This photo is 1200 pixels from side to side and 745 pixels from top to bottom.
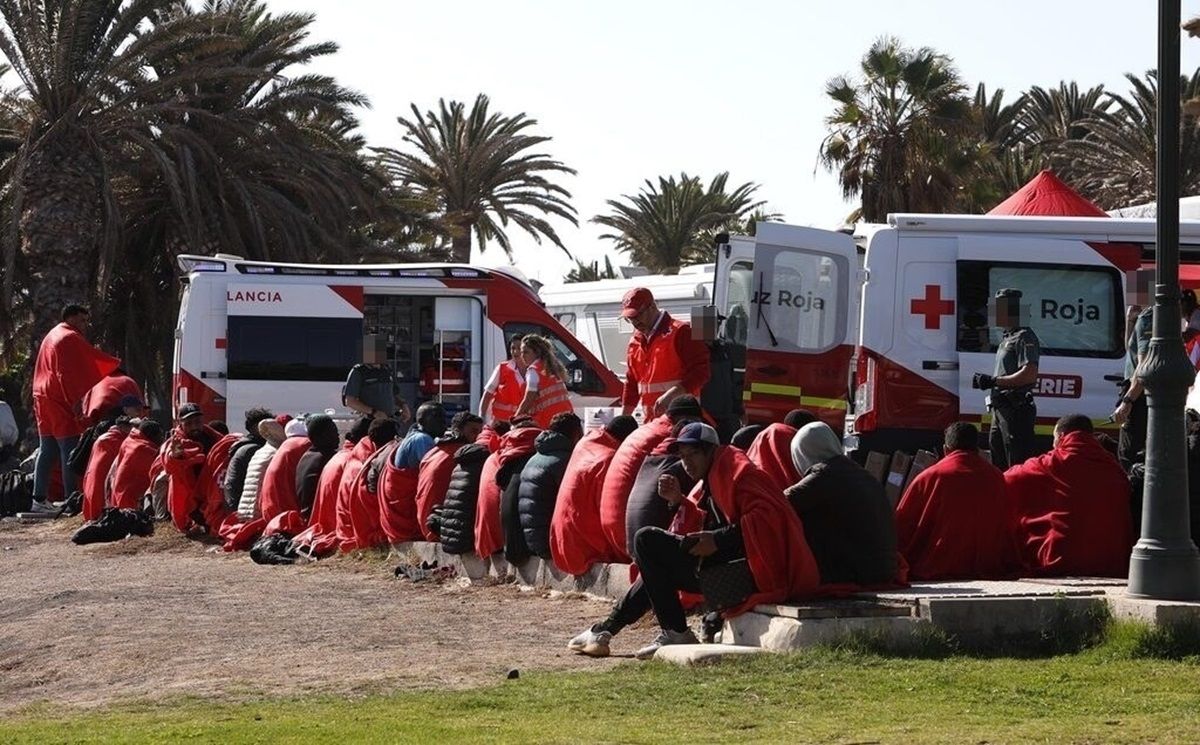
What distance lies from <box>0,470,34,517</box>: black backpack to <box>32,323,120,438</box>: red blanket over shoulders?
0.83m

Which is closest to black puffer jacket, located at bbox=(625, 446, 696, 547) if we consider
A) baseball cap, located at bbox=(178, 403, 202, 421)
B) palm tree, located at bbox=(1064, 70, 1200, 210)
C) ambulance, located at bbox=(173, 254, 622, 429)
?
baseball cap, located at bbox=(178, 403, 202, 421)

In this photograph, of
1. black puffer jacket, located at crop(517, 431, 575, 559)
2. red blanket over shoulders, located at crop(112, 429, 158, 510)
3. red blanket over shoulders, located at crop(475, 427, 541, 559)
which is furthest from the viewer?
red blanket over shoulders, located at crop(112, 429, 158, 510)

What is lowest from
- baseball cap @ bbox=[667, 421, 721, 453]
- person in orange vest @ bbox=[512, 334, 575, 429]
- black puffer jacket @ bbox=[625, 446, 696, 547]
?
black puffer jacket @ bbox=[625, 446, 696, 547]

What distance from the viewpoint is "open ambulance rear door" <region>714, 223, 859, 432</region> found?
16.8 meters

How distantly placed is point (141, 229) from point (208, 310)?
11994mm

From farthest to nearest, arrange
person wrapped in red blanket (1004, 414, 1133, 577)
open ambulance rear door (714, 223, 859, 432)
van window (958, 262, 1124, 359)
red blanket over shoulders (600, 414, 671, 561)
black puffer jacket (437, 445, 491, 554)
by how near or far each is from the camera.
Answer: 1. open ambulance rear door (714, 223, 859, 432)
2. van window (958, 262, 1124, 359)
3. black puffer jacket (437, 445, 491, 554)
4. red blanket over shoulders (600, 414, 671, 561)
5. person wrapped in red blanket (1004, 414, 1133, 577)

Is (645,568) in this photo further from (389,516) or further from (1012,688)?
(389,516)

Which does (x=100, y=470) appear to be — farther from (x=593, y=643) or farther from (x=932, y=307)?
(x=593, y=643)

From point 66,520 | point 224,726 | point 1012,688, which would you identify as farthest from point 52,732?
point 66,520

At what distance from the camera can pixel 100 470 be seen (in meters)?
21.5

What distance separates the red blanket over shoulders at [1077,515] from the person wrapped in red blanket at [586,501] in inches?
96.7

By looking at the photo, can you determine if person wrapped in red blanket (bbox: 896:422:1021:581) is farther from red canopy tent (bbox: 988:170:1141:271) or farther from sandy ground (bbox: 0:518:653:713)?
red canopy tent (bbox: 988:170:1141:271)

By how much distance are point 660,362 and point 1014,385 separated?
2.44 m

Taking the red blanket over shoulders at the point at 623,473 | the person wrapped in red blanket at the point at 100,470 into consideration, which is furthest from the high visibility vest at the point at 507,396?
the person wrapped in red blanket at the point at 100,470
